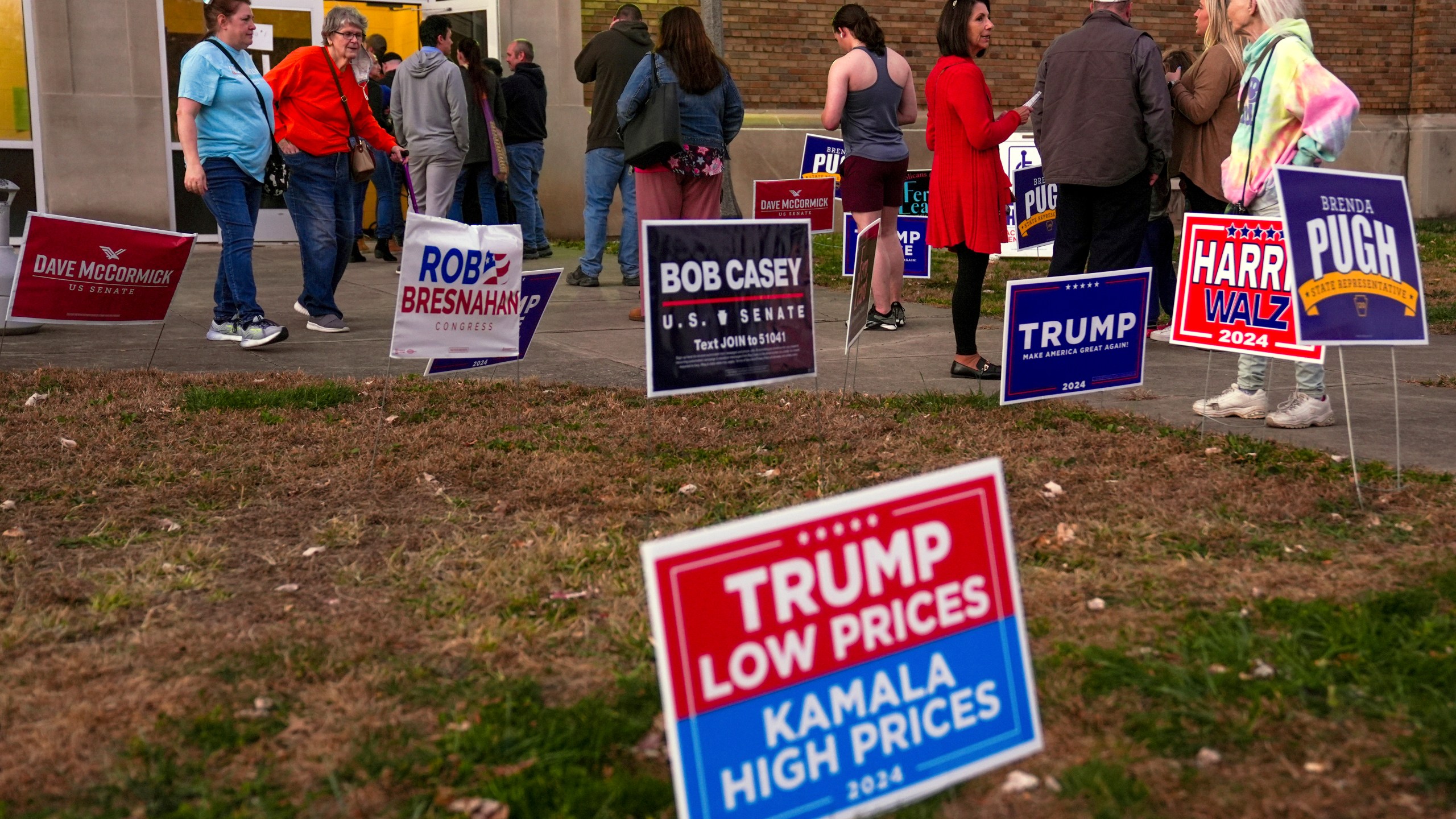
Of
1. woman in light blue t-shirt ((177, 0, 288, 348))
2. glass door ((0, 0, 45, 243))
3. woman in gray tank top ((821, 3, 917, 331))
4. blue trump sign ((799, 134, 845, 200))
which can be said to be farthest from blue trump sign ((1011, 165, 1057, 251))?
glass door ((0, 0, 45, 243))

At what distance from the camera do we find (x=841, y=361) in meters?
7.86

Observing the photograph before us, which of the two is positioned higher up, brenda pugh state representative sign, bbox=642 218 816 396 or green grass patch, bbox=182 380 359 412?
brenda pugh state representative sign, bbox=642 218 816 396

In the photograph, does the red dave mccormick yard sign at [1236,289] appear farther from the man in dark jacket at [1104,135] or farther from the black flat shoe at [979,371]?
the black flat shoe at [979,371]

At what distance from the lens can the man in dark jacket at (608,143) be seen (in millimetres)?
10148

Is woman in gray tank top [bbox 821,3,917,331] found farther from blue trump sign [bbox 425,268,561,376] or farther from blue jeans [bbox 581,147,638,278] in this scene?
blue trump sign [bbox 425,268,561,376]

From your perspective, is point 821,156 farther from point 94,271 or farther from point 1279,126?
point 94,271

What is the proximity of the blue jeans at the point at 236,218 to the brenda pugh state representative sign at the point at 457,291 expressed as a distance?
276 cm

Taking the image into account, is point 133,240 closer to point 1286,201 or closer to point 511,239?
point 511,239

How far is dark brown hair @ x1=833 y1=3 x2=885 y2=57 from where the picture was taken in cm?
830

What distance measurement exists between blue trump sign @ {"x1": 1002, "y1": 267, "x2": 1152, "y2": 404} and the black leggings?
1273 mm

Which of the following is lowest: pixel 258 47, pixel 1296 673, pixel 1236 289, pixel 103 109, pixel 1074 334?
pixel 1296 673

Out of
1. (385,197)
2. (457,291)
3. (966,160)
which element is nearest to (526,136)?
(385,197)

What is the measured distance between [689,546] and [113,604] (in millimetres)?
2386

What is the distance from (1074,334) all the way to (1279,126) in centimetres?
130
